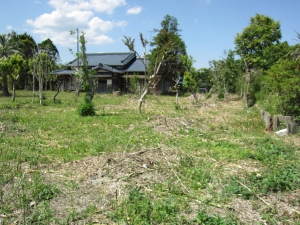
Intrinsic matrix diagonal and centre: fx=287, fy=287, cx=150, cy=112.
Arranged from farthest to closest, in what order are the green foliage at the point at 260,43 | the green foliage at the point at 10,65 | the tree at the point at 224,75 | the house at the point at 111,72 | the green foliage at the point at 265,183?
1. the house at the point at 111,72
2. the green foliage at the point at 260,43
3. the tree at the point at 224,75
4. the green foliage at the point at 10,65
5. the green foliage at the point at 265,183

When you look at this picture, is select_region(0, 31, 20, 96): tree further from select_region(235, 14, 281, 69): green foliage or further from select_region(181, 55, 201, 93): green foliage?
select_region(235, 14, 281, 69): green foliage

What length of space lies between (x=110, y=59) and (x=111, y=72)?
12.8 feet

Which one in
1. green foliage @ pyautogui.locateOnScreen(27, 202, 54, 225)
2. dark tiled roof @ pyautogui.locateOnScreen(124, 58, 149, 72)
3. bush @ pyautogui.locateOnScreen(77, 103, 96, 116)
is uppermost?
dark tiled roof @ pyautogui.locateOnScreen(124, 58, 149, 72)

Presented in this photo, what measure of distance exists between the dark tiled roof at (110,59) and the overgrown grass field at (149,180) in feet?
80.7

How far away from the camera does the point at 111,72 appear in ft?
93.6

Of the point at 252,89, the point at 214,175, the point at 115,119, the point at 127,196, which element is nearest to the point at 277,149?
the point at 214,175

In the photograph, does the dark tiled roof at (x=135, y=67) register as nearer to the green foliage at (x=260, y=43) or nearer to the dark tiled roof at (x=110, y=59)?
the dark tiled roof at (x=110, y=59)

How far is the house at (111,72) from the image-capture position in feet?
93.5

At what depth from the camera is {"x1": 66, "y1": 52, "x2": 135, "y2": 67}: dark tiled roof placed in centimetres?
3080

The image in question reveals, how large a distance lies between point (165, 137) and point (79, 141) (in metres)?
1.95

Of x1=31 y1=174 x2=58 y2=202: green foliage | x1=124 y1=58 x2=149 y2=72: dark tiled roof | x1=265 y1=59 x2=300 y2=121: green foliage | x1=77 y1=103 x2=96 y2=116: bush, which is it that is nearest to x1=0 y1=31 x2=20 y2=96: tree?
x1=124 y1=58 x2=149 y2=72: dark tiled roof

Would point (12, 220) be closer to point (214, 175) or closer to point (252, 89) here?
point (214, 175)

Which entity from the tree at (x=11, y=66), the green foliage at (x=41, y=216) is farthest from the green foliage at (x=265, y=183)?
the tree at (x=11, y=66)

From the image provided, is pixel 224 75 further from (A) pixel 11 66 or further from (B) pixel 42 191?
(B) pixel 42 191
